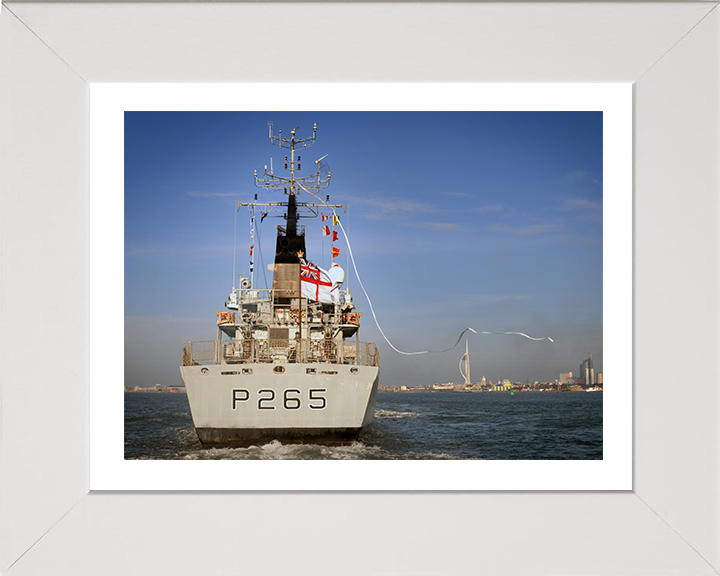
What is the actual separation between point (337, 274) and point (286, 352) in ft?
7.30

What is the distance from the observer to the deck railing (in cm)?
863

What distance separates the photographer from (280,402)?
27.1ft

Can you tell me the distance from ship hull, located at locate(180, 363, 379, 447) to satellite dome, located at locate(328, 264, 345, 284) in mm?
2808

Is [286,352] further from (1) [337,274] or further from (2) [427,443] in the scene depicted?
(2) [427,443]
